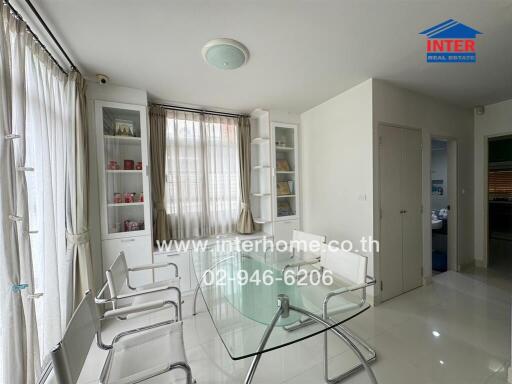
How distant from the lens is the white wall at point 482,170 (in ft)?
10.9

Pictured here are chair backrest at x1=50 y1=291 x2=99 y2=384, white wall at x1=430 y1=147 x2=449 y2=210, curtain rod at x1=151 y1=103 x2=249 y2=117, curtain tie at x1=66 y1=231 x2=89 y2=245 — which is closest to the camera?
chair backrest at x1=50 y1=291 x2=99 y2=384

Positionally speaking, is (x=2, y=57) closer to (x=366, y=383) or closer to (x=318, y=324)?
(x=318, y=324)

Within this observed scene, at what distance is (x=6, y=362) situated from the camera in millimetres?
1089

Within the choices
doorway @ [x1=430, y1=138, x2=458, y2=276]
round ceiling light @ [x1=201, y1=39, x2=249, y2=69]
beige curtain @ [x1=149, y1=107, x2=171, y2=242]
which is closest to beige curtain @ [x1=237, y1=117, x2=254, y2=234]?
beige curtain @ [x1=149, y1=107, x2=171, y2=242]

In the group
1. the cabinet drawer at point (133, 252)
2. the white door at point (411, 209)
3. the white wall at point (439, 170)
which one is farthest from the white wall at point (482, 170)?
the cabinet drawer at point (133, 252)

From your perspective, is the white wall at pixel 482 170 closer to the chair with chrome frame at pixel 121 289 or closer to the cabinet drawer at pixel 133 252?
the chair with chrome frame at pixel 121 289

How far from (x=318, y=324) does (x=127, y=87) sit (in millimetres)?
3075

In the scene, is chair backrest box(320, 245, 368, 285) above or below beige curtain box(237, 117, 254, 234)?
below

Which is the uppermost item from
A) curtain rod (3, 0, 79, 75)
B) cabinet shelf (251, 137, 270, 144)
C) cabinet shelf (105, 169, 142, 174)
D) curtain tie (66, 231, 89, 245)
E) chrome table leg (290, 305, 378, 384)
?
curtain rod (3, 0, 79, 75)

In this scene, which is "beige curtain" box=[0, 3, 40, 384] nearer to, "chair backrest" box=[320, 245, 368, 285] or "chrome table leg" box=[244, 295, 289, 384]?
"chrome table leg" box=[244, 295, 289, 384]

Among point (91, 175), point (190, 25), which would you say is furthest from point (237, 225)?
point (190, 25)

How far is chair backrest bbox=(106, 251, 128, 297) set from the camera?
61.4 inches

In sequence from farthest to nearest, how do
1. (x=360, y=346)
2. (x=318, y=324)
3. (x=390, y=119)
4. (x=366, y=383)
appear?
1. (x=390, y=119)
2. (x=360, y=346)
3. (x=366, y=383)
4. (x=318, y=324)

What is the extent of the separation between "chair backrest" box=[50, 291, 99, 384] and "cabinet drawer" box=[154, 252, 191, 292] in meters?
1.41
